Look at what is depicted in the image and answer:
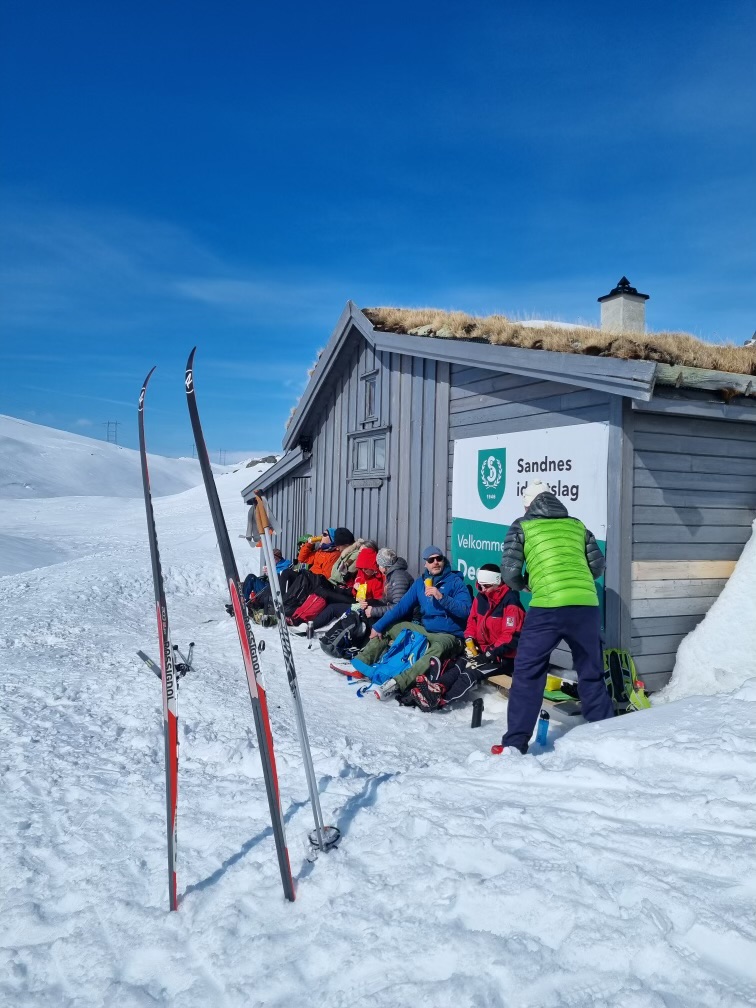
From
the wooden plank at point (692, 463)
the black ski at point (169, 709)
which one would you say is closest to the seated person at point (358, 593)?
the wooden plank at point (692, 463)

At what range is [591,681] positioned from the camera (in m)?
4.76

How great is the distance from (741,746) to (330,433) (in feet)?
30.2

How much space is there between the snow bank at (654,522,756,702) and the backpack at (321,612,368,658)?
337 cm

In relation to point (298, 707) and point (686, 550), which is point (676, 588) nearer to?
point (686, 550)

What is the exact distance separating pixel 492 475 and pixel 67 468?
77.9 m

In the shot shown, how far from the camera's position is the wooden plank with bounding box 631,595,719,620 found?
606 cm

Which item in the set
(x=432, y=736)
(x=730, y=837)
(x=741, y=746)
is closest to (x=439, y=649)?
(x=432, y=736)

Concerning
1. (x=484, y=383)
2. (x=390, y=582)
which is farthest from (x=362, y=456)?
(x=484, y=383)

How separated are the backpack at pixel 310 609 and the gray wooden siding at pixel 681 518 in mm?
4417

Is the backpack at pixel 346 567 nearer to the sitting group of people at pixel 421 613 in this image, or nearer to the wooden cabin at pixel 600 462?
the sitting group of people at pixel 421 613

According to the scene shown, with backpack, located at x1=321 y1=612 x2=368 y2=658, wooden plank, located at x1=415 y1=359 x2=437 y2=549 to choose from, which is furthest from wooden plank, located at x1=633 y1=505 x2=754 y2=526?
backpack, located at x1=321 y1=612 x2=368 y2=658

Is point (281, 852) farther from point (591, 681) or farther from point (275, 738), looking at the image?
point (591, 681)

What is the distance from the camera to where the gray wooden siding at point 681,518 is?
19.9 ft

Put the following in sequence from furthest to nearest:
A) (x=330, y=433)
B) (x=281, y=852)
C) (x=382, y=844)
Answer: (x=330, y=433), (x=382, y=844), (x=281, y=852)
